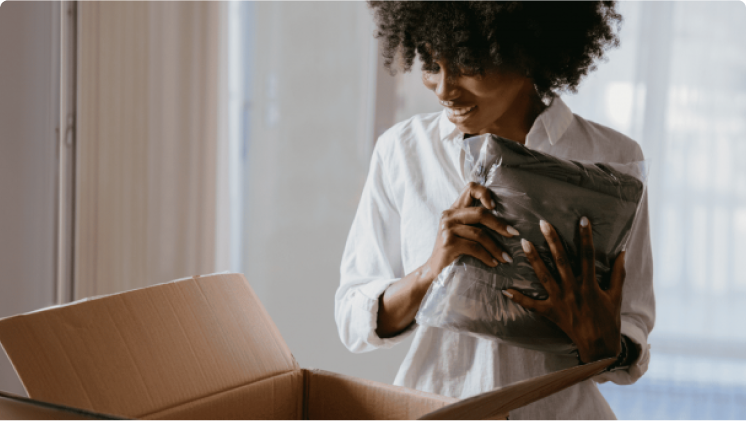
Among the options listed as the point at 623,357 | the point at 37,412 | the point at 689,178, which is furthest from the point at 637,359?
the point at 689,178

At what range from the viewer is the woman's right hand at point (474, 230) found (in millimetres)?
681

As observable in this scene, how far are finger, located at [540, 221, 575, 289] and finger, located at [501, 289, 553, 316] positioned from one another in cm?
3

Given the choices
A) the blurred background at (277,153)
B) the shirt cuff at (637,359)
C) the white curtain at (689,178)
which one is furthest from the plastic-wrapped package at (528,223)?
the white curtain at (689,178)

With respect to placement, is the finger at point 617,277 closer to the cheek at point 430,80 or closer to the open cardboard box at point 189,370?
the open cardboard box at point 189,370

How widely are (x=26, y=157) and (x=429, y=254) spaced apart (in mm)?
1374

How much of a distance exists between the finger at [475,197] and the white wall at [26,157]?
1444 mm

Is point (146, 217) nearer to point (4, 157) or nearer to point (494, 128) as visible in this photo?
point (4, 157)

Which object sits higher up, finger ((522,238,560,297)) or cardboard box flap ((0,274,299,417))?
finger ((522,238,560,297))

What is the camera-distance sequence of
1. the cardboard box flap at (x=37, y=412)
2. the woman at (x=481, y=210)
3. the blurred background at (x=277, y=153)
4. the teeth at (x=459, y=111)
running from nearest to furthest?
the cardboard box flap at (x=37, y=412)
the woman at (x=481, y=210)
the teeth at (x=459, y=111)
the blurred background at (x=277, y=153)

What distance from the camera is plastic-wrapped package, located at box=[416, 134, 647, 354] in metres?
0.67

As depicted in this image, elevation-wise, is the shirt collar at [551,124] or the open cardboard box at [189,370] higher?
the shirt collar at [551,124]

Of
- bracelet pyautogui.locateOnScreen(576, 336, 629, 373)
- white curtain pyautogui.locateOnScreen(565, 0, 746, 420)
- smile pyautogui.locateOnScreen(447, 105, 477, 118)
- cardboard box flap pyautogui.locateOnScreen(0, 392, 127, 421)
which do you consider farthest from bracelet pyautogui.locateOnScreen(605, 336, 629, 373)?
white curtain pyautogui.locateOnScreen(565, 0, 746, 420)

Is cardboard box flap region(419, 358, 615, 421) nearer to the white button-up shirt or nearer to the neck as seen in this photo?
the white button-up shirt

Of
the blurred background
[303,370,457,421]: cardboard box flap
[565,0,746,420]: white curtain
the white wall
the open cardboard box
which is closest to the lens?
the open cardboard box
